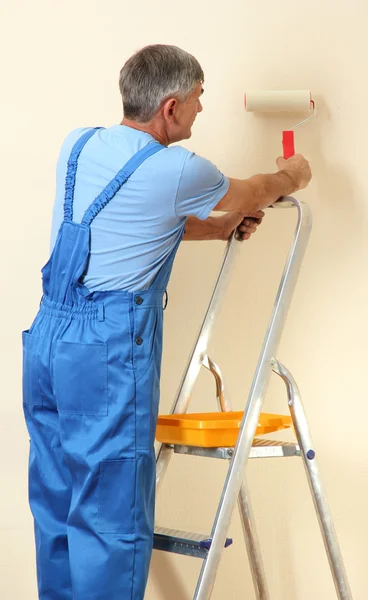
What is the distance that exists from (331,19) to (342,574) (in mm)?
1494

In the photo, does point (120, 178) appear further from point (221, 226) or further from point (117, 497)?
point (117, 497)

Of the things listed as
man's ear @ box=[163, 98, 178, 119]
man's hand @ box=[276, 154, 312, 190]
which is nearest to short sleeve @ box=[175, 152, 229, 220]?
man's ear @ box=[163, 98, 178, 119]

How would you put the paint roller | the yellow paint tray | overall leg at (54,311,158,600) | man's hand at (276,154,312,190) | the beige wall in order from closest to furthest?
overall leg at (54,311,158,600), the yellow paint tray, man's hand at (276,154,312,190), the paint roller, the beige wall

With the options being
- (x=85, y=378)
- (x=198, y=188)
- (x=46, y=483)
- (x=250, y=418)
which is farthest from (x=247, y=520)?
(x=198, y=188)

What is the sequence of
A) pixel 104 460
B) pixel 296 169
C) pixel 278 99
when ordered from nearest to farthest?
pixel 104 460 < pixel 296 169 < pixel 278 99

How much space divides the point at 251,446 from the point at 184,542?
250 millimetres

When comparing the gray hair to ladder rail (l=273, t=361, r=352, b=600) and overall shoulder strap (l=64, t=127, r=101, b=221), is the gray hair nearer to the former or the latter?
overall shoulder strap (l=64, t=127, r=101, b=221)

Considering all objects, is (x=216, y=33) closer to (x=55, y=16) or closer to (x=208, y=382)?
(x=55, y=16)

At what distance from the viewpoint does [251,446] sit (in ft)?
5.90

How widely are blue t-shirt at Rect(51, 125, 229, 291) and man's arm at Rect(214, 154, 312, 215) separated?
0.14 feet

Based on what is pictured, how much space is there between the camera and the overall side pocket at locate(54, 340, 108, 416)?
5.57 ft

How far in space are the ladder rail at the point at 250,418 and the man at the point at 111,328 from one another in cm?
12

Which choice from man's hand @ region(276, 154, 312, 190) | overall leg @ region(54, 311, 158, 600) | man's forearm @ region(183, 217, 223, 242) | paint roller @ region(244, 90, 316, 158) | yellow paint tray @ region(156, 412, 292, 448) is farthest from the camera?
paint roller @ region(244, 90, 316, 158)

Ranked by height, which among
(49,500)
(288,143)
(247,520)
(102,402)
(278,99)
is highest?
(278,99)
